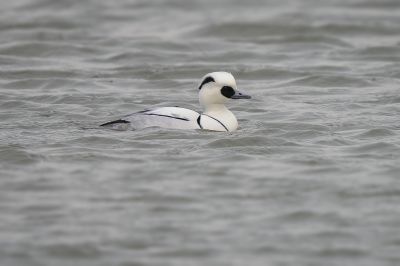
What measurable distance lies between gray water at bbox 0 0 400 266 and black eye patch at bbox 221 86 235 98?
0.52 metres

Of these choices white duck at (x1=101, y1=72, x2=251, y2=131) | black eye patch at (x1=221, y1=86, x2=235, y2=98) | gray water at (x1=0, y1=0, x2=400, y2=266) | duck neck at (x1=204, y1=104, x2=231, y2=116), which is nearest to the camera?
gray water at (x1=0, y1=0, x2=400, y2=266)

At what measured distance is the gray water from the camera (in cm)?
850

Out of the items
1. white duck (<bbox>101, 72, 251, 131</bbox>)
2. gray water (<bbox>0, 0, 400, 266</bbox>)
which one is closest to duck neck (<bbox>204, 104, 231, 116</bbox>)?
white duck (<bbox>101, 72, 251, 131</bbox>)

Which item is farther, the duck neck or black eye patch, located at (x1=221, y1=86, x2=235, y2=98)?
the duck neck

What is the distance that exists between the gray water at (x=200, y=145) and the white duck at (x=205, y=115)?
127 mm

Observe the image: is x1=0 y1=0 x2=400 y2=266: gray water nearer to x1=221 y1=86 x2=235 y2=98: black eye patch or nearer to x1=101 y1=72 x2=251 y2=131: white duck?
x1=101 y1=72 x2=251 y2=131: white duck

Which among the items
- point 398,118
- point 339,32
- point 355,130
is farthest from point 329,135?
point 339,32

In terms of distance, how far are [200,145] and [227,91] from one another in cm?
90

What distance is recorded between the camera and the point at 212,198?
9703 mm

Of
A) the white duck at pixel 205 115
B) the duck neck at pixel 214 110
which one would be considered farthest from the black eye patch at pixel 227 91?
the duck neck at pixel 214 110

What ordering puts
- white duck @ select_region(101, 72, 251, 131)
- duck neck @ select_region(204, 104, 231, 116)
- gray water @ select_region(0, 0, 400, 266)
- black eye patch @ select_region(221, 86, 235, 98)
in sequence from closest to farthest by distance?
1. gray water @ select_region(0, 0, 400, 266)
2. white duck @ select_region(101, 72, 251, 131)
3. black eye patch @ select_region(221, 86, 235, 98)
4. duck neck @ select_region(204, 104, 231, 116)

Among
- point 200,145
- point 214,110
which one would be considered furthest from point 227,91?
point 200,145

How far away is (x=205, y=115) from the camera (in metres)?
12.4

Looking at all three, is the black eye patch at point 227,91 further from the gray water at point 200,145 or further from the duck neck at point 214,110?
the gray water at point 200,145
